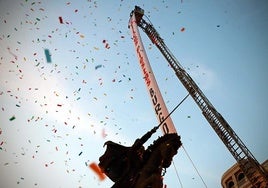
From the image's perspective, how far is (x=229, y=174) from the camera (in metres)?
37.8

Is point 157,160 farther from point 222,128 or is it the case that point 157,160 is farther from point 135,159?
point 222,128

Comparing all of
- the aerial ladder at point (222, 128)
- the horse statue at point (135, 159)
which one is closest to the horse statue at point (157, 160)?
the horse statue at point (135, 159)

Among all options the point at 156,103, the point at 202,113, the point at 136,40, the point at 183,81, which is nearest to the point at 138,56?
the point at 136,40

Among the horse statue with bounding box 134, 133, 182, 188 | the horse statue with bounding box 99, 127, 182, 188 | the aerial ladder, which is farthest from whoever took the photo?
the aerial ladder

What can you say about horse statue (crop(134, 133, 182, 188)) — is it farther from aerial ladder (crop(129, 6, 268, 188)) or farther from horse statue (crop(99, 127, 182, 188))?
aerial ladder (crop(129, 6, 268, 188))

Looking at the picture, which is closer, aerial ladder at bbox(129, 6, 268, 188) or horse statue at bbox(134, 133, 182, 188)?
horse statue at bbox(134, 133, 182, 188)

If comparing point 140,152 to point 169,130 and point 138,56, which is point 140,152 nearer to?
point 169,130

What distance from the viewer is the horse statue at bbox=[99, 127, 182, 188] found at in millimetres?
4652

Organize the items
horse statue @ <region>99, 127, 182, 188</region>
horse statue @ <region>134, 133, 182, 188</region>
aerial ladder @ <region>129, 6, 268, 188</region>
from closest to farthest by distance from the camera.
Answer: horse statue @ <region>134, 133, 182, 188</region> < horse statue @ <region>99, 127, 182, 188</region> < aerial ladder @ <region>129, 6, 268, 188</region>

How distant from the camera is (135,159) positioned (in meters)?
4.86

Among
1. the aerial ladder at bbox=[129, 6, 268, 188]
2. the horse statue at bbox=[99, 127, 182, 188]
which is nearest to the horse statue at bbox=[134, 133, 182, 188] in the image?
the horse statue at bbox=[99, 127, 182, 188]

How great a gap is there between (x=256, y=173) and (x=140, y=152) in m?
14.1

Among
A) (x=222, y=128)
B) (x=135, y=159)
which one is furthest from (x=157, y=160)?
(x=222, y=128)

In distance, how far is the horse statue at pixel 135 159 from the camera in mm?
4652
